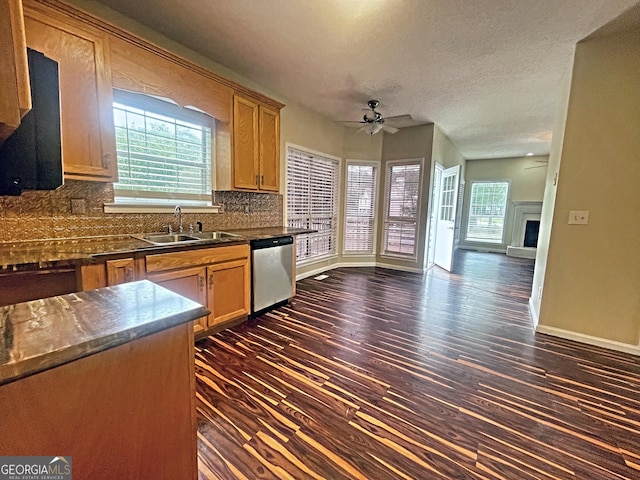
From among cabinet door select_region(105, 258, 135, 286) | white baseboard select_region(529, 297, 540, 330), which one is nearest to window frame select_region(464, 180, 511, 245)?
white baseboard select_region(529, 297, 540, 330)

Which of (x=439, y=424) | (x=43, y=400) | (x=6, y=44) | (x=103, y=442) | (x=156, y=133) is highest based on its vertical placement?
(x=156, y=133)

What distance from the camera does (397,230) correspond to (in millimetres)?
5383

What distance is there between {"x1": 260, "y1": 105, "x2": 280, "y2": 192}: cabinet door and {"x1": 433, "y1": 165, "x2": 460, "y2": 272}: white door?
3.47m

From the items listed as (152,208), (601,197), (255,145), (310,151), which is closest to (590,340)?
(601,197)

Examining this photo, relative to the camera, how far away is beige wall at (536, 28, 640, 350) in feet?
7.84

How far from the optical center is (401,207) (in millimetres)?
5297

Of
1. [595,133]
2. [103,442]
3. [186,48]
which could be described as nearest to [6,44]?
[103,442]

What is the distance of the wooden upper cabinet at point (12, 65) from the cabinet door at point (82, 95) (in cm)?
166

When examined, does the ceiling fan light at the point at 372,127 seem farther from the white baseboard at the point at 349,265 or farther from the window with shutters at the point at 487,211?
the window with shutters at the point at 487,211

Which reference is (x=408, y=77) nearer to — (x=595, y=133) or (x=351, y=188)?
(x=595, y=133)

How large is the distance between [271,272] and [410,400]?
1.84 m

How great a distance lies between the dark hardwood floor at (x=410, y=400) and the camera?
141 centimetres

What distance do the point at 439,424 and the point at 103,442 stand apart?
5.39 feet

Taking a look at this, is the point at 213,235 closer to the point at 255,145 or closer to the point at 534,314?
the point at 255,145
